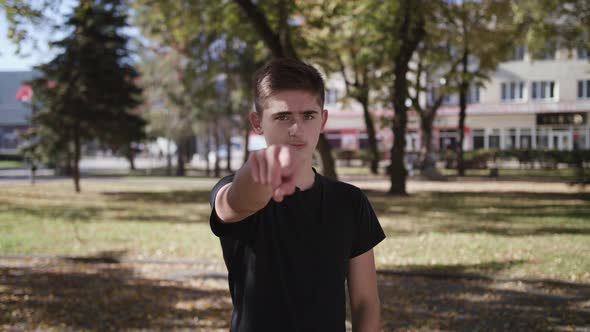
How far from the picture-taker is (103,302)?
694cm

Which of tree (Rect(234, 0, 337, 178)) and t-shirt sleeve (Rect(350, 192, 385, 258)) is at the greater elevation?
tree (Rect(234, 0, 337, 178))

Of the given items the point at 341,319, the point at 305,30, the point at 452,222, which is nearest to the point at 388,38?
the point at 305,30

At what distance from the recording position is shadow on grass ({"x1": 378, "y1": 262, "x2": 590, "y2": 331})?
6.10 metres

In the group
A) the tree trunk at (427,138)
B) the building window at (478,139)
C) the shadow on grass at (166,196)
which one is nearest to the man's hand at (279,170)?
the shadow on grass at (166,196)

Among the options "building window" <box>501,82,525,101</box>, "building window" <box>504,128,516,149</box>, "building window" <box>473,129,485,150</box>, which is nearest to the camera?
"building window" <box>501,82,525,101</box>

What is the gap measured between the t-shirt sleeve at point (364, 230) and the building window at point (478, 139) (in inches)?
2208

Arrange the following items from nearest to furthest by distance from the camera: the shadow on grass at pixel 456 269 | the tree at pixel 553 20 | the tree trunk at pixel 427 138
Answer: the shadow on grass at pixel 456 269
the tree at pixel 553 20
the tree trunk at pixel 427 138

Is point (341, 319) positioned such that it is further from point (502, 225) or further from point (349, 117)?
point (349, 117)

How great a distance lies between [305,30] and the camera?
19.0m

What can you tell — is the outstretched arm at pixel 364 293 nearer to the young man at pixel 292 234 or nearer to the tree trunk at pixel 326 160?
the young man at pixel 292 234

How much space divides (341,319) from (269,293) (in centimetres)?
31

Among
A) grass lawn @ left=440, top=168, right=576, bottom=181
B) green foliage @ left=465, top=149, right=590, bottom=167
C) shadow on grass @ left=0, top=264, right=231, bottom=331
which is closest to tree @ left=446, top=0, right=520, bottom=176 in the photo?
grass lawn @ left=440, top=168, right=576, bottom=181

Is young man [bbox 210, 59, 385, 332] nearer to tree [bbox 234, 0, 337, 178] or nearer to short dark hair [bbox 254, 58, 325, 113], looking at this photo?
short dark hair [bbox 254, 58, 325, 113]

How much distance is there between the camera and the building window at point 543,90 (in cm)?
5191
